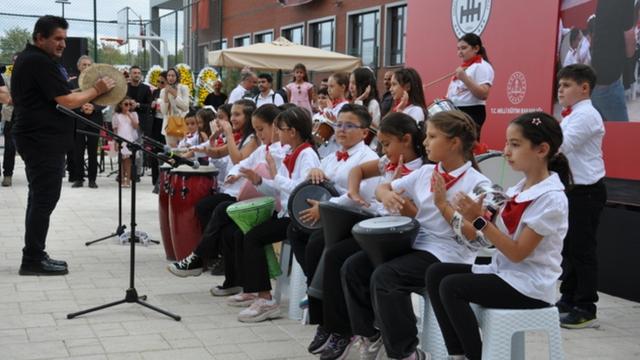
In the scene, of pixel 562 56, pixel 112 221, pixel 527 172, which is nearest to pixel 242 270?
pixel 527 172

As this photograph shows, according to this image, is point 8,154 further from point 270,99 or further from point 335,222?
point 335,222

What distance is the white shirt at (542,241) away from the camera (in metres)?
3.21

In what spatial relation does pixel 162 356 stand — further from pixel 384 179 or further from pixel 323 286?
pixel 384 179

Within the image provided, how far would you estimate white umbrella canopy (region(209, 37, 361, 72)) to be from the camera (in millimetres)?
12648

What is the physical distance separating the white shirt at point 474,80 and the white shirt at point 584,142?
143 centimetres

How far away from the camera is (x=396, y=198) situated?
3.85 metres

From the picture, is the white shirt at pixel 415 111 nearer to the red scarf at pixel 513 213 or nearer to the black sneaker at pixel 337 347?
the black sneaker at pixel 337 347

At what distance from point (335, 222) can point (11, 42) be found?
1756 centimetres

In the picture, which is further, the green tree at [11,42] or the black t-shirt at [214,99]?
the green tree at [11,42]

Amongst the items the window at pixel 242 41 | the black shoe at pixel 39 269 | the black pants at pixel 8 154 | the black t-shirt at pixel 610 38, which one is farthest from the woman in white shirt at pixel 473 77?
the window at pixel 242 41

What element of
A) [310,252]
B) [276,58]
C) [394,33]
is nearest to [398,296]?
[310,252]

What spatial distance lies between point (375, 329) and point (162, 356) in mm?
1162

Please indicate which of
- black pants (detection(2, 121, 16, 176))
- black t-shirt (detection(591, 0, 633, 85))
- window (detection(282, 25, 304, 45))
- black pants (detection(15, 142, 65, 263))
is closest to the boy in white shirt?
black t-shirt (detection(591, 0, 633, 85))

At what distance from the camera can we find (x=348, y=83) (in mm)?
7426
